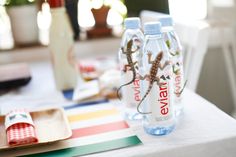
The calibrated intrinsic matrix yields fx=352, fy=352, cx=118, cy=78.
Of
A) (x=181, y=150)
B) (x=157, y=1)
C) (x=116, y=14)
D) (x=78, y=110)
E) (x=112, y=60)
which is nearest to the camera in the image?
(x=181, y=150)

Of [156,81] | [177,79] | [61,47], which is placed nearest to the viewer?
[156,81]

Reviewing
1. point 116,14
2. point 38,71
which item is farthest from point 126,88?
point 116,14

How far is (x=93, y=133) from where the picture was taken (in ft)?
2.83

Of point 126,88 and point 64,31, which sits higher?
point 64,31

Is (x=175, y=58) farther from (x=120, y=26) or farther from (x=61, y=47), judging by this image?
(x=120, y=26)

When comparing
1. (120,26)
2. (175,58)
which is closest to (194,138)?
(175,58)

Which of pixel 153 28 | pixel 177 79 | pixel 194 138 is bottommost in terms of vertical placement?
pixel 194 138

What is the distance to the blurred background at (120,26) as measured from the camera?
1700mm

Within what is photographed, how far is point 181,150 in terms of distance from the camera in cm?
75

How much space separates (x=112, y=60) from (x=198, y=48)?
0.45 m

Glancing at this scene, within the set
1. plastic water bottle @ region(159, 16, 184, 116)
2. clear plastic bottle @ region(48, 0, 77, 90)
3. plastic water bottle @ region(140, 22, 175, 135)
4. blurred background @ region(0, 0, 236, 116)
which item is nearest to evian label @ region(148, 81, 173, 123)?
plastic water bottle @ region(140, 22, 175, 135)

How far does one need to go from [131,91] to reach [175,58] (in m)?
0.14

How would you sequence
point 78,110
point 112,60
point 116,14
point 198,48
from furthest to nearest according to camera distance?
point 116,14 → point 112,60 → point 198,48 → point 78,110

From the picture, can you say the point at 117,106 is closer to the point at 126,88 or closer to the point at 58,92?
the point at 126,88
